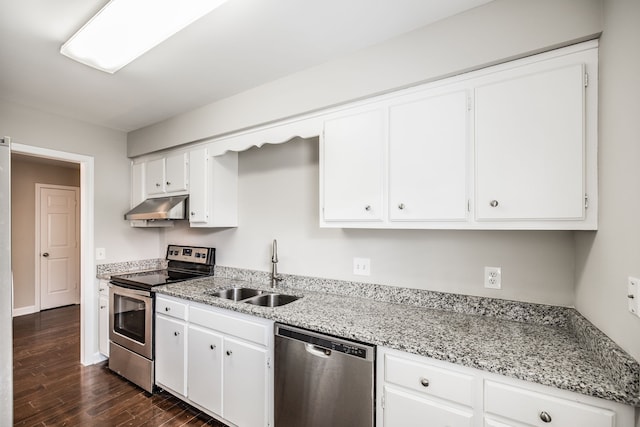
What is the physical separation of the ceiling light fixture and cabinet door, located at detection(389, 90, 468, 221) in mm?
1054

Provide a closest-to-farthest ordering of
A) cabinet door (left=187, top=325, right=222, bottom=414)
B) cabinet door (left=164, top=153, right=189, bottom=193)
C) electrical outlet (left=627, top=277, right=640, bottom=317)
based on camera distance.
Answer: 1. electrical outlet (left=627, top=277, right=640, bottom=317)
2. cabinet door (left=187, top=325, right=222, bottom=414)
3. cabinet door (left=164, top=153, right=189, bottom=193)

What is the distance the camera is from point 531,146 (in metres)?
1.33

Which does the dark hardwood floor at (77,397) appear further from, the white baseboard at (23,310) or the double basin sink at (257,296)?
the white baseboard at (23,310)

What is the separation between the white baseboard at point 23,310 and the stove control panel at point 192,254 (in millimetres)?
3209

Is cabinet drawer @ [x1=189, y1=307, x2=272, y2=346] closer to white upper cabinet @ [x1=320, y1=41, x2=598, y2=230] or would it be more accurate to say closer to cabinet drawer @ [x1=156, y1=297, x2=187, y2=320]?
cabinet drawer @ [x1=156, y1=297, x2=187, y2=320]

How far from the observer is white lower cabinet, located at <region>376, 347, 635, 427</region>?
1.02m

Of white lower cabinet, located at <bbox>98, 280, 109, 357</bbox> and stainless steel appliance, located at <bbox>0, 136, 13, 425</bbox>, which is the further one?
white lower cabinet, located at <bbox>98, 280, 109, 357</bbox>

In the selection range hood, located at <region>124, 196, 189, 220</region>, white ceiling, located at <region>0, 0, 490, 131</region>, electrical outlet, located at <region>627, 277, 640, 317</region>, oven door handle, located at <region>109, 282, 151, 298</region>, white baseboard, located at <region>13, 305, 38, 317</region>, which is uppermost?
white ceiling, located at <region>0, 0, 490, 131</region>

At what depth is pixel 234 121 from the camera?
2.37 meters

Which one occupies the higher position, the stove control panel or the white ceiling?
the white ceiling

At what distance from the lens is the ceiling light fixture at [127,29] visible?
132 centimetres

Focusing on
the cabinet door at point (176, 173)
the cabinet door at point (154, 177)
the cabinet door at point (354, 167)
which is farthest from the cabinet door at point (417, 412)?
the cabinet door at point (154, 177)

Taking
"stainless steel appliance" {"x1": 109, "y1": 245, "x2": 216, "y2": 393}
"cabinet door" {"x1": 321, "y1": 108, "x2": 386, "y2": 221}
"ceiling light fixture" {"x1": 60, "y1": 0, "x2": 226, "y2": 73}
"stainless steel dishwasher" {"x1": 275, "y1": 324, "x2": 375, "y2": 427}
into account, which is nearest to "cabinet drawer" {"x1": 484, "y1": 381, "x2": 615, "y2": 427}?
"stainless steel dishwasher" {"x1": 275, "y1": 324, "x2": 375, "y2": 427}

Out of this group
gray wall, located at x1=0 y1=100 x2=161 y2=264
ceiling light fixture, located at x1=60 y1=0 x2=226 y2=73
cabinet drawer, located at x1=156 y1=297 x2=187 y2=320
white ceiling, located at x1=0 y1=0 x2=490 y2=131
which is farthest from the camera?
gray wall, located at x1=0 y1=100 x2=161 y2=264
